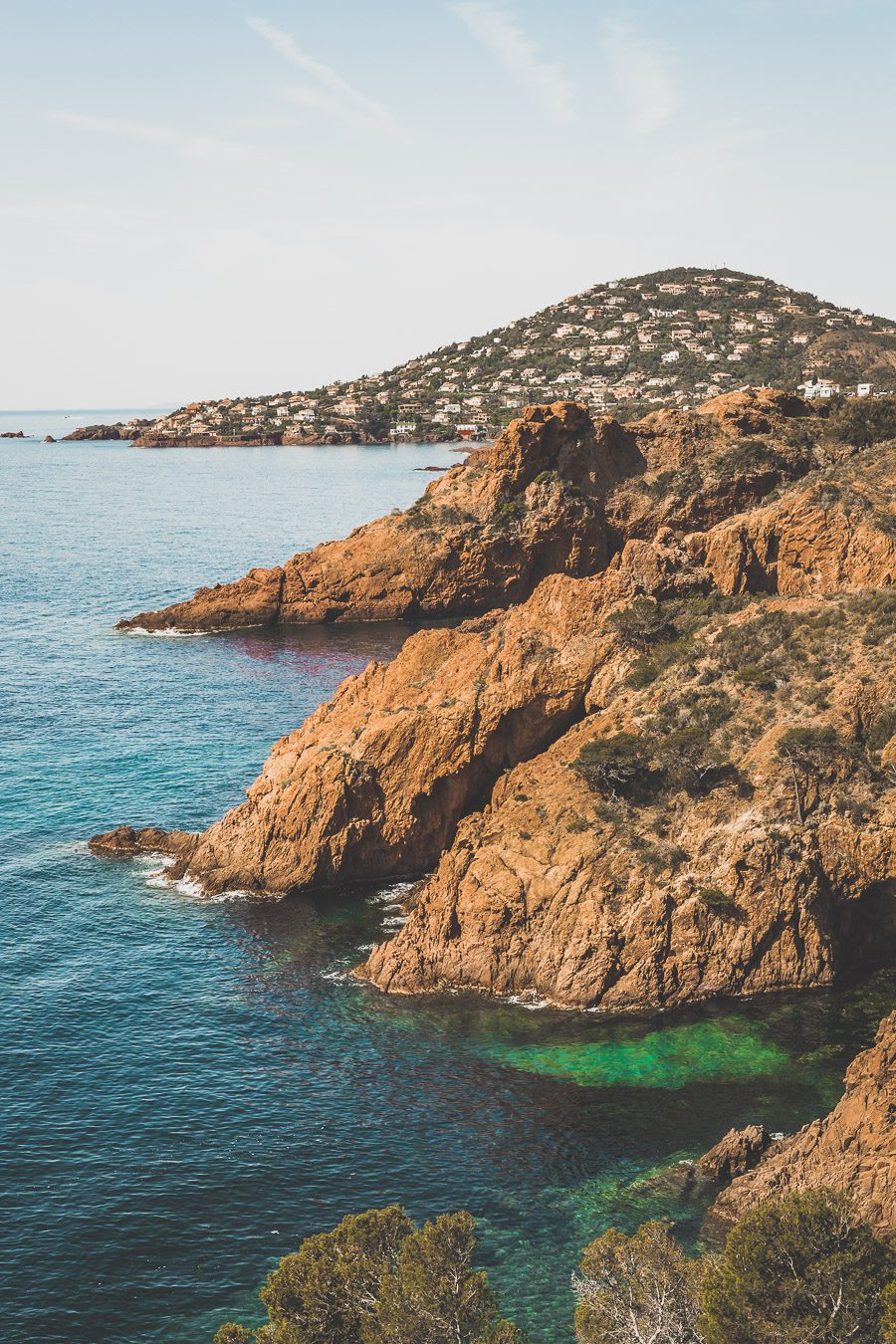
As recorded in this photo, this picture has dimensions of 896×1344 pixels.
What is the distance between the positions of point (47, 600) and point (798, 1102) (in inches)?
4053

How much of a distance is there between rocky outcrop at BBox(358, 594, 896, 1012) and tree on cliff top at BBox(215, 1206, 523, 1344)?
19547mm

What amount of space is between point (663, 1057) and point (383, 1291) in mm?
18620

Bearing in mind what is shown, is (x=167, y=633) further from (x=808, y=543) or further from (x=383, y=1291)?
(x=383, y=1291)

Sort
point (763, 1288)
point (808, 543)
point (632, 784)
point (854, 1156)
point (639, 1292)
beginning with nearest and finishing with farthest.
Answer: point (763, 1288), point (639, 1292), point (854, 1156), point (632, 784), point (808, 543)

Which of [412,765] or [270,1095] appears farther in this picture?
Answer: [412,765]

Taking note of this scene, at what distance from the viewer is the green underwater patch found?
3806cm

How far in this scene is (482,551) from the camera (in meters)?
117

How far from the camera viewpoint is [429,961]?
44594 millimetres

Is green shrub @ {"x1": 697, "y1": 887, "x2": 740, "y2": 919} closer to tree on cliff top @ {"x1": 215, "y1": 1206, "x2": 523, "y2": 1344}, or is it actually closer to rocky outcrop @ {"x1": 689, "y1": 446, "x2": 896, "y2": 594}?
tree on cliff top @ {"x1": 215, "y1": 1206, "x2": 523, "y2": 1344}

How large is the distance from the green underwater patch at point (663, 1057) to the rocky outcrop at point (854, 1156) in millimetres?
6432

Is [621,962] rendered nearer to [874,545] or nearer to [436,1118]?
[436,1118]

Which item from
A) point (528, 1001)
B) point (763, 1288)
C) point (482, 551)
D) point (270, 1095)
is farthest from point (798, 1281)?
point (482, 551)

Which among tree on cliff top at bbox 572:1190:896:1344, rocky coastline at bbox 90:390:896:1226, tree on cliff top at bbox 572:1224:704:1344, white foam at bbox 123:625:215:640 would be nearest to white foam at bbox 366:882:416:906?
rocky coastline at bbox 90:390:896:1226

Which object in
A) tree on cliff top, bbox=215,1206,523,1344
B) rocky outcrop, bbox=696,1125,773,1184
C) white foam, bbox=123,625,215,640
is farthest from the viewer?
white foam, bbox=123,625,215,640
